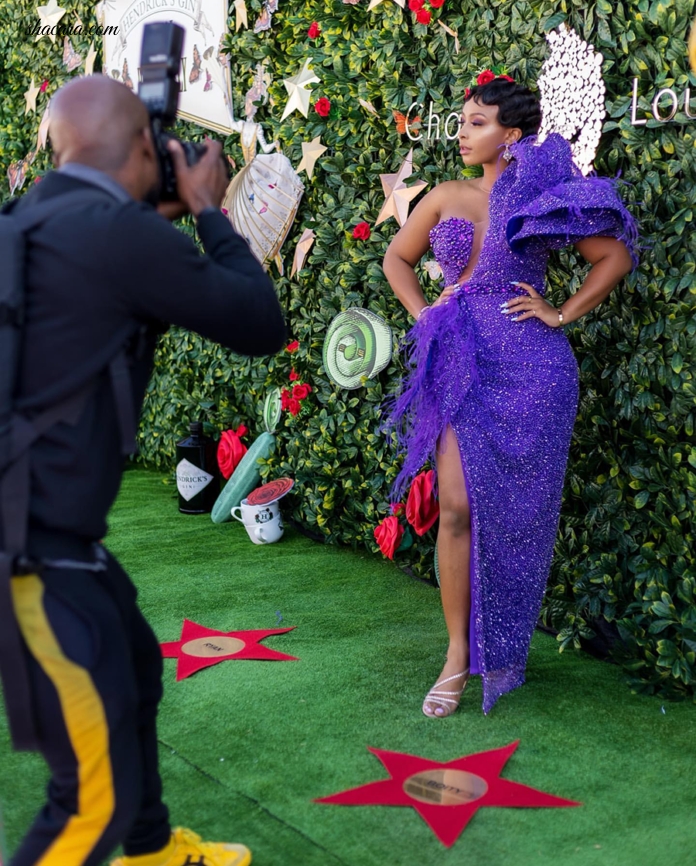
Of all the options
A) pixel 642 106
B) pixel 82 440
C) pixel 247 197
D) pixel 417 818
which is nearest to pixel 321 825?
pixel 417 818

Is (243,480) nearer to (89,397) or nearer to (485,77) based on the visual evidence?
(485,77)

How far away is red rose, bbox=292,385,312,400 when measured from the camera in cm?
484

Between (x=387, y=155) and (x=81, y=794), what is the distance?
321 centimetres

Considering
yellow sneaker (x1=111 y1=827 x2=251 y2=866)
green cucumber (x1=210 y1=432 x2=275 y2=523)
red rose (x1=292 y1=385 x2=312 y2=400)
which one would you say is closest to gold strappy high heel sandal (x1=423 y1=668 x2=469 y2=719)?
yellow sneaker (x1=111 y1=827 x2=251 y2=866)

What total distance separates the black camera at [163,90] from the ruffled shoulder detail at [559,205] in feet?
4.56

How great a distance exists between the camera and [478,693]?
3.16 metres

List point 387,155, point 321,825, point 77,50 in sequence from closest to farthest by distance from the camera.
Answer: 1. point 321,825
2. point 387,155
3. point 77,50

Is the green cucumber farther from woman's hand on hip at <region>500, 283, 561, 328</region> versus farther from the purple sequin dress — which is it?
woman's hand on hip at <region>500, 283, 561, 328</region>

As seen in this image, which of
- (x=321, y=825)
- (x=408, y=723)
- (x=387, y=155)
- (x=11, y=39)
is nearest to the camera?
(x=321, y=825)

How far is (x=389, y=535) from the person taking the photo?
4250 mm

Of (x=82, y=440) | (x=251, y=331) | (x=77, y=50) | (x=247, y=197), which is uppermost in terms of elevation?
(x=77, y=50)

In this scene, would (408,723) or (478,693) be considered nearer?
(408,723)

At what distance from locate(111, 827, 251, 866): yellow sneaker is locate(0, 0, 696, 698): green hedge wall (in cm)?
152

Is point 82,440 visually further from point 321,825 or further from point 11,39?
point 11,39
